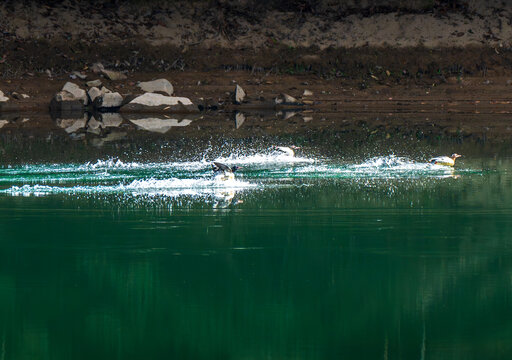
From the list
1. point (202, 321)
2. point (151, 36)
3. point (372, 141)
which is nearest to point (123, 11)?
point (151, 36)

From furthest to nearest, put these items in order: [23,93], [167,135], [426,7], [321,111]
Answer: [426,7]
[23,93]
[321,111]
[167,135]

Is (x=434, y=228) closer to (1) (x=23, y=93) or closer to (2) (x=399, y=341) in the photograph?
(2) (x=399, y=341)

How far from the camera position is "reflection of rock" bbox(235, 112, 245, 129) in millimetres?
30284

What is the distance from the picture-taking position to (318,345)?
737 cm

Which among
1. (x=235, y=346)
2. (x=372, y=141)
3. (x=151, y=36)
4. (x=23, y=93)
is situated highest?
(x=151, y=36)

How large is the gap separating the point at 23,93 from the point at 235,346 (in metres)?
34.0

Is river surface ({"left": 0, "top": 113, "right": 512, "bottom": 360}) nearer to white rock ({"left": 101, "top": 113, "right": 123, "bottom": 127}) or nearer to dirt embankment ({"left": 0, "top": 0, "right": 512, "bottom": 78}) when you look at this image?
white rock ({"left": 101, "top": 113, "right": 123, "bottom": 127})

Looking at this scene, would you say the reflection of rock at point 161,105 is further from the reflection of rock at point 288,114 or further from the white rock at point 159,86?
the reflection of rock at point 288,114

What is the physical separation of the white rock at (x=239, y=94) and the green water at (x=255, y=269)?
22973mm

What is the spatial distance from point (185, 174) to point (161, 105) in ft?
65.4

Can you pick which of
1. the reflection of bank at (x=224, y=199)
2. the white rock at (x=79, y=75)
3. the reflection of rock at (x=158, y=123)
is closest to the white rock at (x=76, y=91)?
the white rock at (x=79, y=75)

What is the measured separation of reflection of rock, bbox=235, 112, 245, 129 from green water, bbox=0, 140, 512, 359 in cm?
1421

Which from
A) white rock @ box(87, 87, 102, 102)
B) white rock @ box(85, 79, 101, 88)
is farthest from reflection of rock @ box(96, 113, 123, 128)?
white rock @ box(85, 79, 101, 88)

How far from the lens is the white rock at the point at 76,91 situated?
37.9 m
